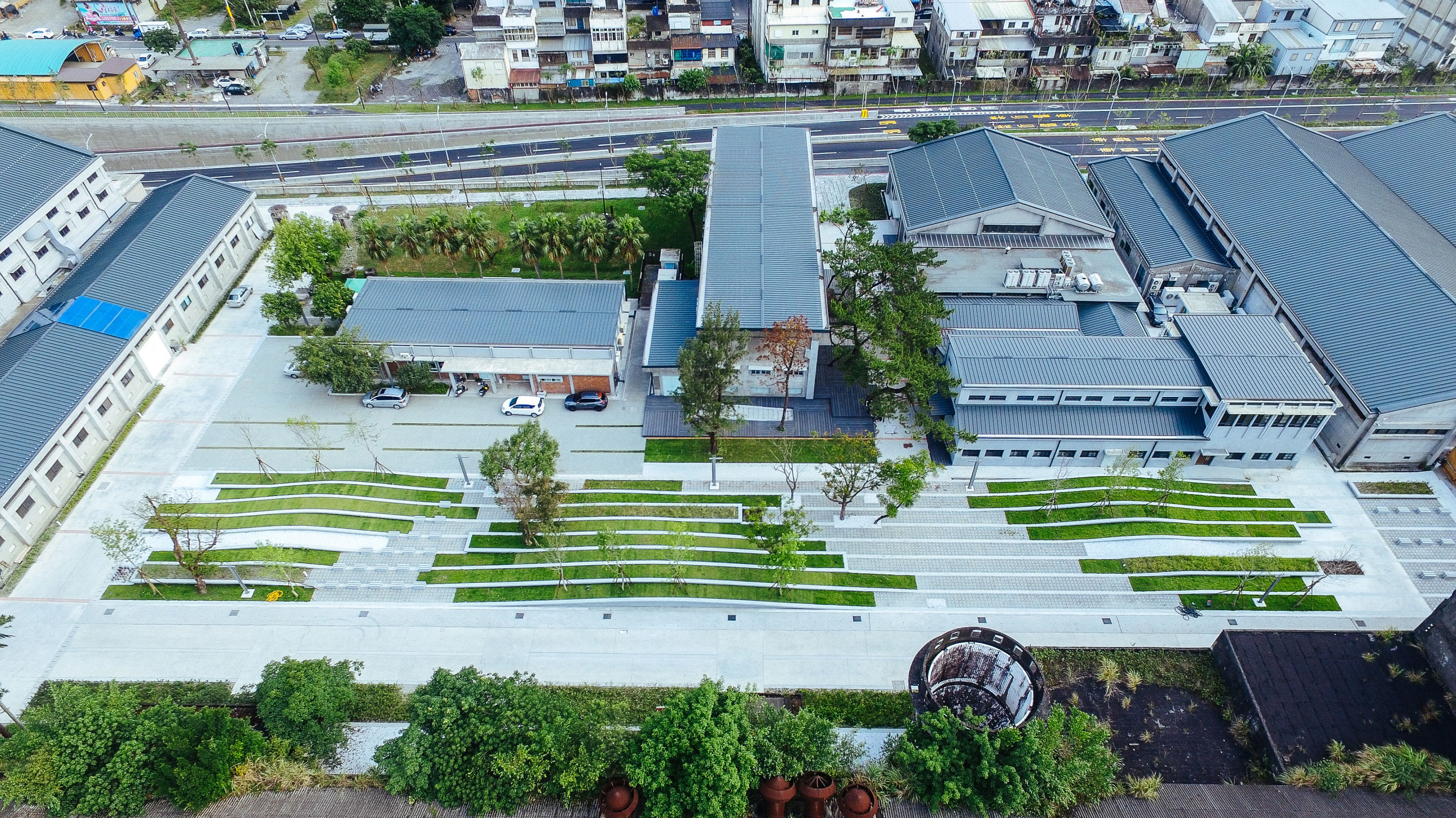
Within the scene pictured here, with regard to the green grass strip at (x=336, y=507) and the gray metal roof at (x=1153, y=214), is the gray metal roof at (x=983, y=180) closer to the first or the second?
the gray metal roof at (x=1153, y=214)

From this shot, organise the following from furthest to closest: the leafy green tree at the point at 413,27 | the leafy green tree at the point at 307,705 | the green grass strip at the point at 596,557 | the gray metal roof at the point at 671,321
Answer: the leafy green tree at the point at 413,27 → the gray metal roof at the point at 671,321 → the green grass strip at the point at 596,557 → the leafy green tree at the point at 307,705

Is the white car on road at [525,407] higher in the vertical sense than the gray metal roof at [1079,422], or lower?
higher

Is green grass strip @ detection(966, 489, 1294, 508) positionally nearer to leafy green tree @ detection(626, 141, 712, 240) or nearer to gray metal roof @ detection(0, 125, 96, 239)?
leafy green tree @ detection(626, 141, 712, 240)

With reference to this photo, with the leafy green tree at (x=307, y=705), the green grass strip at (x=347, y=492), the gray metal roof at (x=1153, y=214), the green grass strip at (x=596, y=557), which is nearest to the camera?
the leafy green tree at (x=307, y=705)

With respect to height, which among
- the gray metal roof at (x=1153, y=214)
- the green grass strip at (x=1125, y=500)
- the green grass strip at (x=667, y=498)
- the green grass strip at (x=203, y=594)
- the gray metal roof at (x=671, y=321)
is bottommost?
the green grass strip at (x=203, y=594)

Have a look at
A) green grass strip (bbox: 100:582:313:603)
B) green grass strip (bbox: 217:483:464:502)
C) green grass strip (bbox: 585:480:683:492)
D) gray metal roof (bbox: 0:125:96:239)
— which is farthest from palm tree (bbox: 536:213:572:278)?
gray metal roof (bbox: 0:125:96:239)

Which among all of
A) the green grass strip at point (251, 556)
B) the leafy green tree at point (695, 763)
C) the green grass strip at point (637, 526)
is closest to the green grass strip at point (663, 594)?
the green grass strip at point (637, 526)

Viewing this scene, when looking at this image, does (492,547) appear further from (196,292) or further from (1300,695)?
(1300,695)
